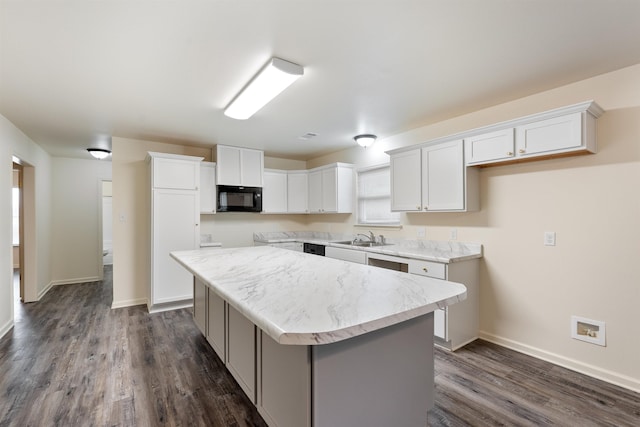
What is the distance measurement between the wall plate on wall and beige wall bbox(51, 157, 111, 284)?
7232 mm

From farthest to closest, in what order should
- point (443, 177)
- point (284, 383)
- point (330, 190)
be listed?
point (330, 190) < point (443, 177) < point (284, 383)

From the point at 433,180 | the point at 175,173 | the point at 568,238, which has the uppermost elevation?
the point at 175,173

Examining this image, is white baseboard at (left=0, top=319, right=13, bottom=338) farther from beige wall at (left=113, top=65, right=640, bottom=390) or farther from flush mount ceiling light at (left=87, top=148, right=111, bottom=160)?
beige wall at (left=113, top=65, right=640, bottom=390)

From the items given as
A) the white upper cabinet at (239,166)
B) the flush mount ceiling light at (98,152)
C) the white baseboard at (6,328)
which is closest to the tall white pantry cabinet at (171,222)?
the white upper cabinet at (239,166)

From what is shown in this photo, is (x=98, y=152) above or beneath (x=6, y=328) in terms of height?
above

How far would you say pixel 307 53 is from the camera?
6.72 ft

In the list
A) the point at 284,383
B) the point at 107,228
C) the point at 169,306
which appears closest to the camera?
the point at 284,383

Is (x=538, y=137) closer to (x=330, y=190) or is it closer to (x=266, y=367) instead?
(x=266, y=367)

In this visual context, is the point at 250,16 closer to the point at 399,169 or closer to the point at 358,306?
the point at 358,306

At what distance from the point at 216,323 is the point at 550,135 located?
10.2ft

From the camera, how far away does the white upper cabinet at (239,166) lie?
462 cm

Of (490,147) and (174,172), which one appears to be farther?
(174,172)

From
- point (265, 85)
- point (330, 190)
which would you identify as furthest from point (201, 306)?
point (330, 190)

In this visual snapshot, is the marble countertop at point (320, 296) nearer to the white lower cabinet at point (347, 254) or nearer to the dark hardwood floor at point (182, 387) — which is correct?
the dark hardwood floor at point (182, 387)
